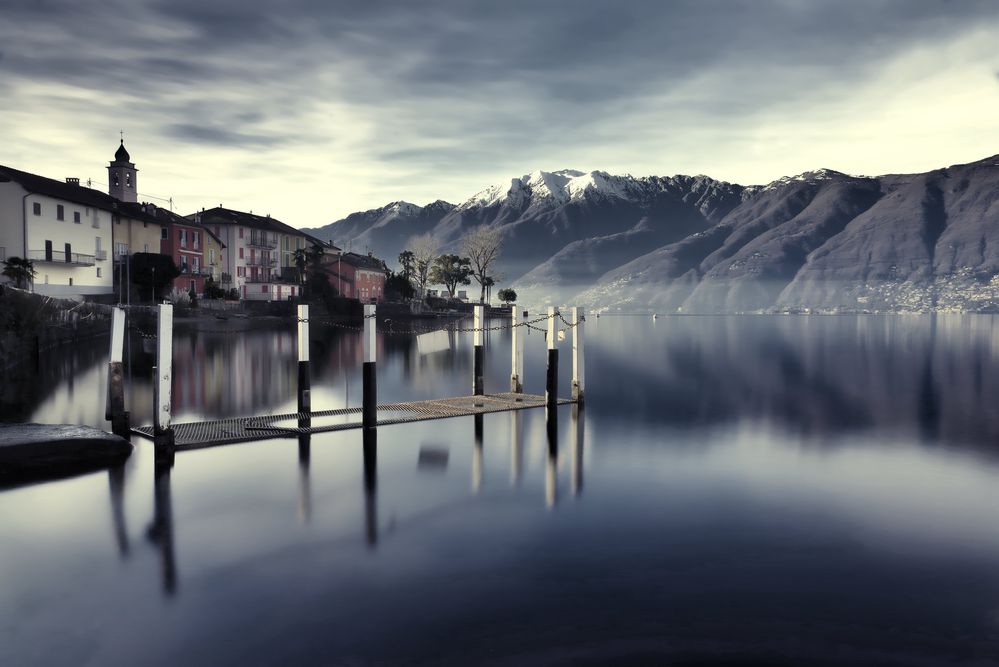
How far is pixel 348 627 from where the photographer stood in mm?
11727

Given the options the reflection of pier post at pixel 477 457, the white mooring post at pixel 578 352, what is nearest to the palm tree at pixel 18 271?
the reflection of pier post at pixel 477 457

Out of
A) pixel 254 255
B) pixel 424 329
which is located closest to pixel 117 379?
pixel 424 329

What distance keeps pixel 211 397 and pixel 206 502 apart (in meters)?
20.8

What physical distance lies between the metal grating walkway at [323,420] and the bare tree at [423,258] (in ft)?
381

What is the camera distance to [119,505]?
731 inches

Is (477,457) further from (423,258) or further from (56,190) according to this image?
(423,258)

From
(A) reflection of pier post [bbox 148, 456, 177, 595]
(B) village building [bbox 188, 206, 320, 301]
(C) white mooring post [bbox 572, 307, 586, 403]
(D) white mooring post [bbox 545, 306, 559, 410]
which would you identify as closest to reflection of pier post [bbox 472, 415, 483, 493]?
(D) white mooring post [bbox 545, 306, 559, 410]

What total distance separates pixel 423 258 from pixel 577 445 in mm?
128955

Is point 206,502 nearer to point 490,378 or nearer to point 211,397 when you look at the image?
point 211,397

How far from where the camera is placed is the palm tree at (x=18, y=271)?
59.2 m

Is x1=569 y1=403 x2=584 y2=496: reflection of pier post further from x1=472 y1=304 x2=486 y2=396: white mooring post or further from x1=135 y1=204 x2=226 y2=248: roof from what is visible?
x1=135 y1=204 x2=226 y2=248: roof

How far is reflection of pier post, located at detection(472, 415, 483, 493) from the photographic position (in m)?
21.5

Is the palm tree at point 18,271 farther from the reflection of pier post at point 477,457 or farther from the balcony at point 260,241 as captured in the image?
the balcony at point 260,241

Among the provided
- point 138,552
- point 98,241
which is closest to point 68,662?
point 138,552
